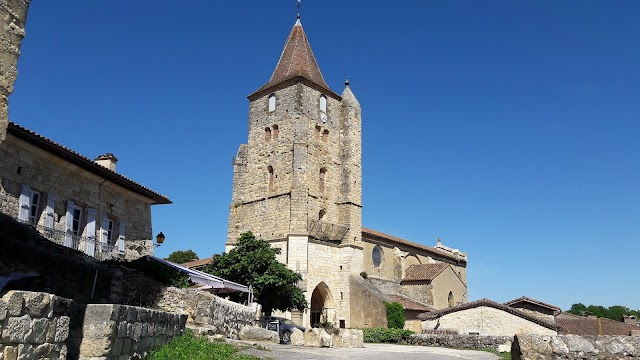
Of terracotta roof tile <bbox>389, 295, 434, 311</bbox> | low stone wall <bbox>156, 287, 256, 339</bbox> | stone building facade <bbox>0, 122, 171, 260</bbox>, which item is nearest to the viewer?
low stone wall <bbox>156, 287, 256, 339</bbox>

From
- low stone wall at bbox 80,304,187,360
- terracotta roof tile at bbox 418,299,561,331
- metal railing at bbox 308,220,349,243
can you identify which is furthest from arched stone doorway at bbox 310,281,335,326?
low stone wall at bbox 80,304,187,360

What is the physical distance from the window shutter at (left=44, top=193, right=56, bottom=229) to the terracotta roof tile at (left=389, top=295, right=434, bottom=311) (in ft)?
90.5

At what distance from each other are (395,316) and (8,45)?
1256 inches

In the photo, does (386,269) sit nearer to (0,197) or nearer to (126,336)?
(0,197)

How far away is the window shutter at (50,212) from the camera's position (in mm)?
15977

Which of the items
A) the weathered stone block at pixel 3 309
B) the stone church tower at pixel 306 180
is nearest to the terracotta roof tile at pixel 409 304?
the stone church tower at pixel 306 180

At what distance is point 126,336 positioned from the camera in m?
7.12

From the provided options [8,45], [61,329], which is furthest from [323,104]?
[61,329]

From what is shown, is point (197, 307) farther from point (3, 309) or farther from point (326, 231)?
point (326, 231)

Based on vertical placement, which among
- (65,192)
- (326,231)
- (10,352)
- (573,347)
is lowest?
(10,352)

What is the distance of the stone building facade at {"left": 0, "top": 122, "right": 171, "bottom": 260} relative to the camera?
14.8 meters

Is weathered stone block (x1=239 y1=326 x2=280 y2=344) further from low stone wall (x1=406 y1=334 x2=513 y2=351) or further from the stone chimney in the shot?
low stone wall (x1=406 y1=334 x2=513 y2=351)

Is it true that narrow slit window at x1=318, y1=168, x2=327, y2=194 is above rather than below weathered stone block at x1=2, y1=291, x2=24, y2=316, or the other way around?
above

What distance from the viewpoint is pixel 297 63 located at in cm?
4197
